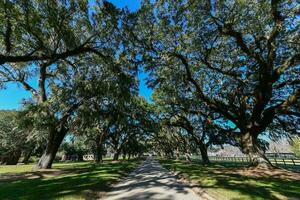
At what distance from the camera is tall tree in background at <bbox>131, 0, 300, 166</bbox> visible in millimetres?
11625

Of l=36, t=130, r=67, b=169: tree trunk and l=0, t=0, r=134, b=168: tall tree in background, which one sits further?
l=36, t=130, r=67, b=169: tree trunk

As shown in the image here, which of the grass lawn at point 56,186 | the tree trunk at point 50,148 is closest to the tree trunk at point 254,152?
the grass lawn at point 56,186

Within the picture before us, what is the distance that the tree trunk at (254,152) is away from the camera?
15734mm

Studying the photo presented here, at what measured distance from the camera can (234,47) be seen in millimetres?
15203

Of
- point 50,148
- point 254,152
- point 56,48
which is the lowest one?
point 254,152

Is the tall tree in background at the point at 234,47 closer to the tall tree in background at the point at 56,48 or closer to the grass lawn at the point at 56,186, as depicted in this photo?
the tall tree in background at the point at 56,48

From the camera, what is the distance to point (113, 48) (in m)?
13.1

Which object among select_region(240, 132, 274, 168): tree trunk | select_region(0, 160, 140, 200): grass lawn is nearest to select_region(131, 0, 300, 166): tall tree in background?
select_region(240, 132, 274, 168): tree trunk

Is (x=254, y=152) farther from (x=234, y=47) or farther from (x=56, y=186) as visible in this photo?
(x=56, y=186)

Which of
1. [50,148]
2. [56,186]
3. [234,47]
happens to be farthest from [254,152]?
[50,148]

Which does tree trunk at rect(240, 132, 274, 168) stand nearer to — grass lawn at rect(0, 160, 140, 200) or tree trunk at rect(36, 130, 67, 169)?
grass lawn at rect(0, 160, 140, 200)

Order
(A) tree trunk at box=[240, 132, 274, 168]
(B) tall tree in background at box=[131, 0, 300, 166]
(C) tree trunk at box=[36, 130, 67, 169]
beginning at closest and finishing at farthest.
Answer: (B) tall tree in background at box=[131, 0, 300, 166] < (A) tree trunk at box=[240, 132, 274, 168] < (C) tree trunk at box=[36, 130, 67, 169]

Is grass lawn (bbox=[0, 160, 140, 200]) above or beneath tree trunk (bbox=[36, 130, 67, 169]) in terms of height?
beneath

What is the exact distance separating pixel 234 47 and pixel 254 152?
7.58 m
